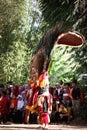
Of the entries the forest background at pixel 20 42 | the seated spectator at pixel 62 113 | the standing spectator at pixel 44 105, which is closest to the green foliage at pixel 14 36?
the forest background at pixel 20 42

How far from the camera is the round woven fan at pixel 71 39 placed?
11031 millimetres

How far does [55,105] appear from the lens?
50.4 feet

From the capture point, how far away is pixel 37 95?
11.2 m

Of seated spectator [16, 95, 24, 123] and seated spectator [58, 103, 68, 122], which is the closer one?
seated spectator [58, 103, 68, 122]

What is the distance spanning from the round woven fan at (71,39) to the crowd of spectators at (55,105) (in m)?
4.10

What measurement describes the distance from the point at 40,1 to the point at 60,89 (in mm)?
4578

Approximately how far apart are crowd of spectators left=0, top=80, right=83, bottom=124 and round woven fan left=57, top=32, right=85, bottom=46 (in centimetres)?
410

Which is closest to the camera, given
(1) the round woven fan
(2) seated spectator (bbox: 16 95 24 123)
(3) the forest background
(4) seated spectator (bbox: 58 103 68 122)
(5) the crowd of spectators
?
(1) the round woven fan

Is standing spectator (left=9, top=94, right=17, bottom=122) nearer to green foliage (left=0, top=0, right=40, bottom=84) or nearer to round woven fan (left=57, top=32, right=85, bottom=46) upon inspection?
round woven fan (left=57, top=32, right=85, bottom=46)

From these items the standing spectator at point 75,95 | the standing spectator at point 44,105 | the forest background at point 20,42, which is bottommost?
the standing spectator at point 44,105

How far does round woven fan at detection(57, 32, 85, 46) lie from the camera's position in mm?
11031

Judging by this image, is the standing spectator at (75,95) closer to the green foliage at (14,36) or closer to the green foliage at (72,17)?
the green foliage at (72,17)

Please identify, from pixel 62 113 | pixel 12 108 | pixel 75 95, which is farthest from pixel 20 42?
pixel 62 113

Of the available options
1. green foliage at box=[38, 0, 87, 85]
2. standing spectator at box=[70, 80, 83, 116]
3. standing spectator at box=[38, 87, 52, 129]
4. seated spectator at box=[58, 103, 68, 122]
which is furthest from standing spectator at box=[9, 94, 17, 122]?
standing spectator at box=[38, 87, 52, 129]
